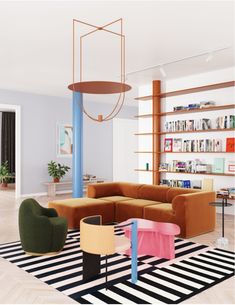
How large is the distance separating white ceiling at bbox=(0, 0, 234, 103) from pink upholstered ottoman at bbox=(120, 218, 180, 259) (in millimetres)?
2543

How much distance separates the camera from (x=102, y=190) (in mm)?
6367

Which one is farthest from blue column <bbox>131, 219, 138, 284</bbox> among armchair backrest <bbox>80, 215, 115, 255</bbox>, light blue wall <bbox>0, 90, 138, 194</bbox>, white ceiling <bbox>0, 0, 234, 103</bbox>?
light blue wall <bbox>0, 90, 138, 194</bbox>

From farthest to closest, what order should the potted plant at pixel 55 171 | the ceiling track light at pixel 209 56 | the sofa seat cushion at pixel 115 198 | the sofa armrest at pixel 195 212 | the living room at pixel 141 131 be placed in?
the potted plant at pixel 55 171
the sofa seat cushion at pixel 115 198
the ceiling track light at pixel 209 56
the sofa armrest at pixel 195 212
the living room at pixel 141 131

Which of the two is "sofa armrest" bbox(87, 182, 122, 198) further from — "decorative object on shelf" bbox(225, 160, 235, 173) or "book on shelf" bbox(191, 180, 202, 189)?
"decorative object on shelf" bbox(225, 160, 235, 173)

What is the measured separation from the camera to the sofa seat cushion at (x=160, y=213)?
16.2ft

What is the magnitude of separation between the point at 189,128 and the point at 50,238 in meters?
4.17

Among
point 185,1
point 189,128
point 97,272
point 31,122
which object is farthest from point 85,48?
point 31,122

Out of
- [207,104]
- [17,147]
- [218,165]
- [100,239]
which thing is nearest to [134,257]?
[100,239]

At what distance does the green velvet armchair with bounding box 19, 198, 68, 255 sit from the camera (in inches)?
154

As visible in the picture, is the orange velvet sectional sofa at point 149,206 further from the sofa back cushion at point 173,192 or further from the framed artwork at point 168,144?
the framed artwork at point 168,144

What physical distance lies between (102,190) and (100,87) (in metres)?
2.72

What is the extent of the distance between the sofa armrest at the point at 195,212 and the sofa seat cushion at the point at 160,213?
106mm

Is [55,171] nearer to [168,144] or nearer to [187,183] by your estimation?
[168,144]

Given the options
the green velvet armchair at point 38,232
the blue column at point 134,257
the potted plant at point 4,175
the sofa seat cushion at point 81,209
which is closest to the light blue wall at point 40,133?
the potted plant at point 4,175
